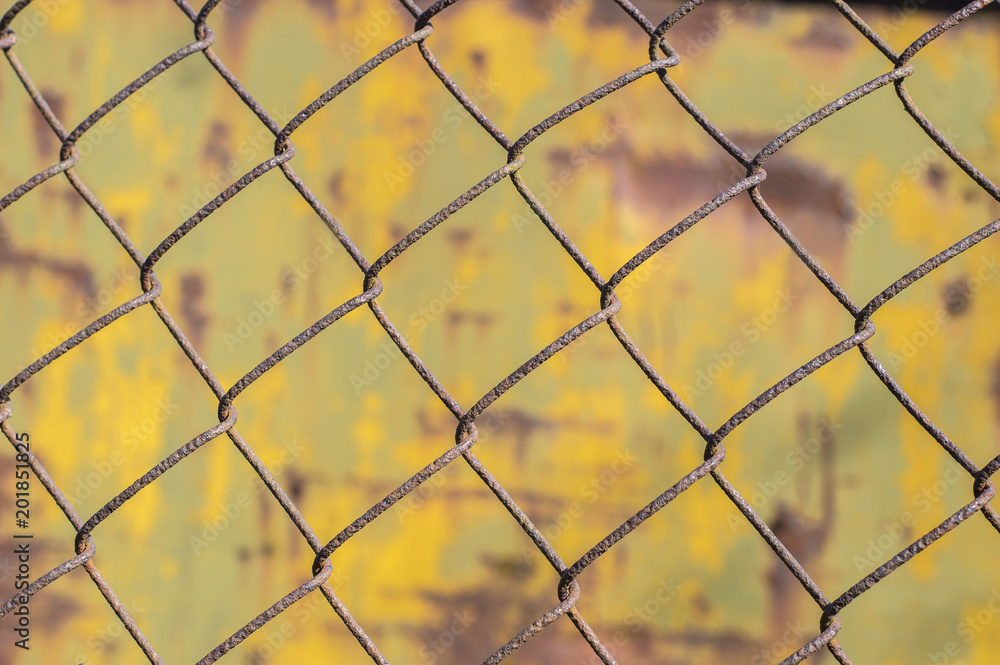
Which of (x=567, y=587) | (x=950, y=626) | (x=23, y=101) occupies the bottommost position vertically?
(x=950, y=626)

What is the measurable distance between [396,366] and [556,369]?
0.72 feet

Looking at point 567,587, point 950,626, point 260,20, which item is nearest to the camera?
point 567,587

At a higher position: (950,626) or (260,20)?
(260,20)

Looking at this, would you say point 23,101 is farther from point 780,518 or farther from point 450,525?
point 780,518

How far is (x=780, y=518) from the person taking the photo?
0.96m

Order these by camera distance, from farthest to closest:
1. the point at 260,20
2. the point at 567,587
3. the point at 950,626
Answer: the point at 260,20, the point at 950,626, the point at 567,587

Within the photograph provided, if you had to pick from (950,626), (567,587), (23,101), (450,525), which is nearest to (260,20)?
(23,101)

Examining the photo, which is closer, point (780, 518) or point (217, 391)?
point (217, 391)

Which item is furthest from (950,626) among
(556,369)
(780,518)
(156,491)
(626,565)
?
(156,491)

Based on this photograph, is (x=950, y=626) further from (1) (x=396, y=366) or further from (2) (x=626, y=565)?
(1) (x=396, y=366)

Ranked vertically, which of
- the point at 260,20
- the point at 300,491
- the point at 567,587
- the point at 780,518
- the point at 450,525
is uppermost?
the point at 260,20

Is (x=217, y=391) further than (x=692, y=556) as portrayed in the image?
No

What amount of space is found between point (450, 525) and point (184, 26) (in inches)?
32.0

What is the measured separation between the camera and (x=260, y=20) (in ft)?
3.39
